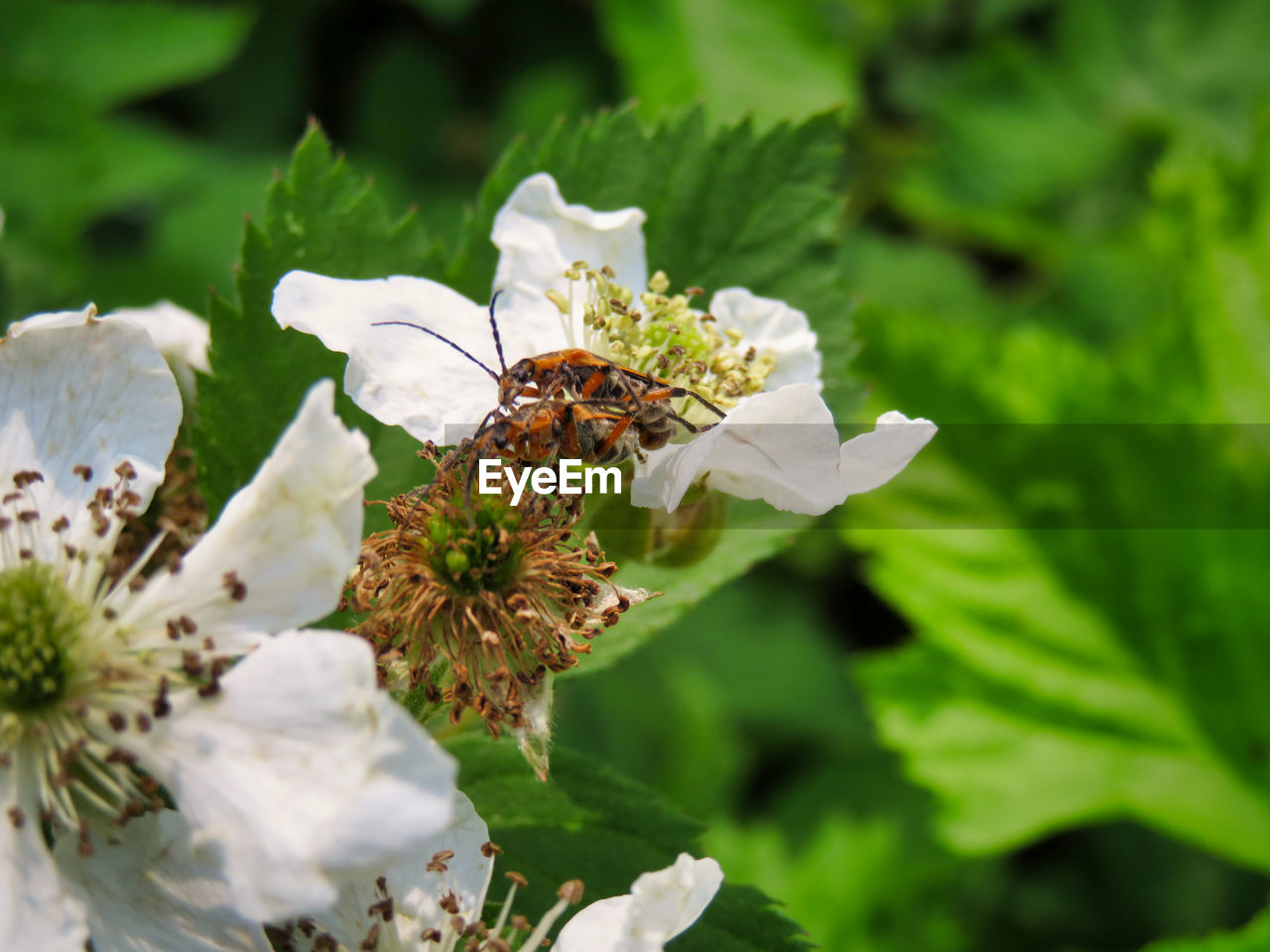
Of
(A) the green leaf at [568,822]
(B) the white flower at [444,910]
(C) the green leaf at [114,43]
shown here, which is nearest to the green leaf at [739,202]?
(A) the green leaf at [568,822]

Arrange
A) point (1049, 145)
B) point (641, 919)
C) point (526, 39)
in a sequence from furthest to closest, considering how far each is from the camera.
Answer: point (526, 39), point (1049, 145), point (641, 919)

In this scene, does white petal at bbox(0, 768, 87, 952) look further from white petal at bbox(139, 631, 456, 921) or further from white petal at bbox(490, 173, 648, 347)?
white petal at bbox(490, 173, 648, 347)

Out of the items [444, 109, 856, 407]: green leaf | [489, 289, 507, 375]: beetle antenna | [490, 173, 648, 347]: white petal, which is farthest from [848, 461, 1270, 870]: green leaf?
[489, 289, 507, 375]: beetle antenna

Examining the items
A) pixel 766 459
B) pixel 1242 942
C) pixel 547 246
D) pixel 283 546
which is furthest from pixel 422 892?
pixel 1242 942

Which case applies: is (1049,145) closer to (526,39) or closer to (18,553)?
(526,39)

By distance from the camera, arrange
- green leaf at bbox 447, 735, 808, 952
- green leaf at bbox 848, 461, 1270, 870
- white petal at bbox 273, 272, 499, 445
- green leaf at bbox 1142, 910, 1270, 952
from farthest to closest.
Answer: green leaf at bbox 848, 461, 1270, 870 < green leaf at bbox 1142, 910, 1270, 952 < green leaf at bbox 447, 735, 808, 952 < white petal at bbox 273, 272, 499, 445

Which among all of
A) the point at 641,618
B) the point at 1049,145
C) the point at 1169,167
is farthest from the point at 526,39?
the point at 641,618

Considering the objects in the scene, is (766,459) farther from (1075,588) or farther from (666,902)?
(1075,588)
